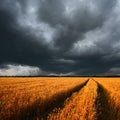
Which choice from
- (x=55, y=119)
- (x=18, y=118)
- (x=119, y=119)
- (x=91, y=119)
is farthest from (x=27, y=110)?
(x=119, y=119)

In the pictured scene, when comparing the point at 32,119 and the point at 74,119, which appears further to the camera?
the point at 32,119

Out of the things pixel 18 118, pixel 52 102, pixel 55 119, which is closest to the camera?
pixel 55 119

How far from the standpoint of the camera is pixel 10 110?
1009 centimetres

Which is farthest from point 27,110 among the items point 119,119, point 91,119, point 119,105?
point 119,105

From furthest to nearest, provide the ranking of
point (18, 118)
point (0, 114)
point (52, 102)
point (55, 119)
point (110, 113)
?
1. point (52, 102)
2. point (110, 113)
3. point (18, 118)
4. point (0, 114)
5. point (55, 119)

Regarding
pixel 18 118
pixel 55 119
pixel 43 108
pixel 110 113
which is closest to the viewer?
pixel 55 119

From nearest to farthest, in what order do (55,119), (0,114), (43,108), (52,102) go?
(55,119), (0,114), (43,108), (52,102)

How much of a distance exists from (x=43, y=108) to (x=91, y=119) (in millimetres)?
4248

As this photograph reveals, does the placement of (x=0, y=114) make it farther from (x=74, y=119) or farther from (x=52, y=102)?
(x=52, y=102)

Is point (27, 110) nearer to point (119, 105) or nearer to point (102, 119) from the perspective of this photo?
point (102, 119)

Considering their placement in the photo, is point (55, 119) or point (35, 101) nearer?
point (55, 119)

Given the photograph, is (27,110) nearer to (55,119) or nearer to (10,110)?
(10,110)

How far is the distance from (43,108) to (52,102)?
79.8 inches

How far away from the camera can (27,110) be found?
1119cm
